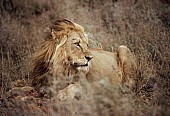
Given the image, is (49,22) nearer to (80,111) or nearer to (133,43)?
(133,43)

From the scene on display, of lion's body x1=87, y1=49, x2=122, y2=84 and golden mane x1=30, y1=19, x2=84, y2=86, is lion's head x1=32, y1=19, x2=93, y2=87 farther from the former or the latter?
lion's body x1=87, y1=49, x2=122, y2=84

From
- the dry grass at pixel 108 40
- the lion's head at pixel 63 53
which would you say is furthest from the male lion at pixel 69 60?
the dry grass at pixel 108 40

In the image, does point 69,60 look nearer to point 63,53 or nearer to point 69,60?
point 69,60

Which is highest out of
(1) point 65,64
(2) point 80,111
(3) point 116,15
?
(3) point 116,15

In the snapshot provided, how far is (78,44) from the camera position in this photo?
5.52 meters

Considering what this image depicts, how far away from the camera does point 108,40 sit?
7.55m

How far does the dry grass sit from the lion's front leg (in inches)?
13.3

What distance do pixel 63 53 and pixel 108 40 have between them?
7.31 ft

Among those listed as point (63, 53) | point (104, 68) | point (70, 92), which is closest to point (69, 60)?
point (63, 53)

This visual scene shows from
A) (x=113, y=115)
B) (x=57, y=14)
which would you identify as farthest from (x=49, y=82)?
(x=57, y=14)

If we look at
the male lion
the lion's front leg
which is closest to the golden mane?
the male lion

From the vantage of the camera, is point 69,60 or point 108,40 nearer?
point 69,60

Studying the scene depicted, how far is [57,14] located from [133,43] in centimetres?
270

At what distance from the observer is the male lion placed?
17.6 ft
